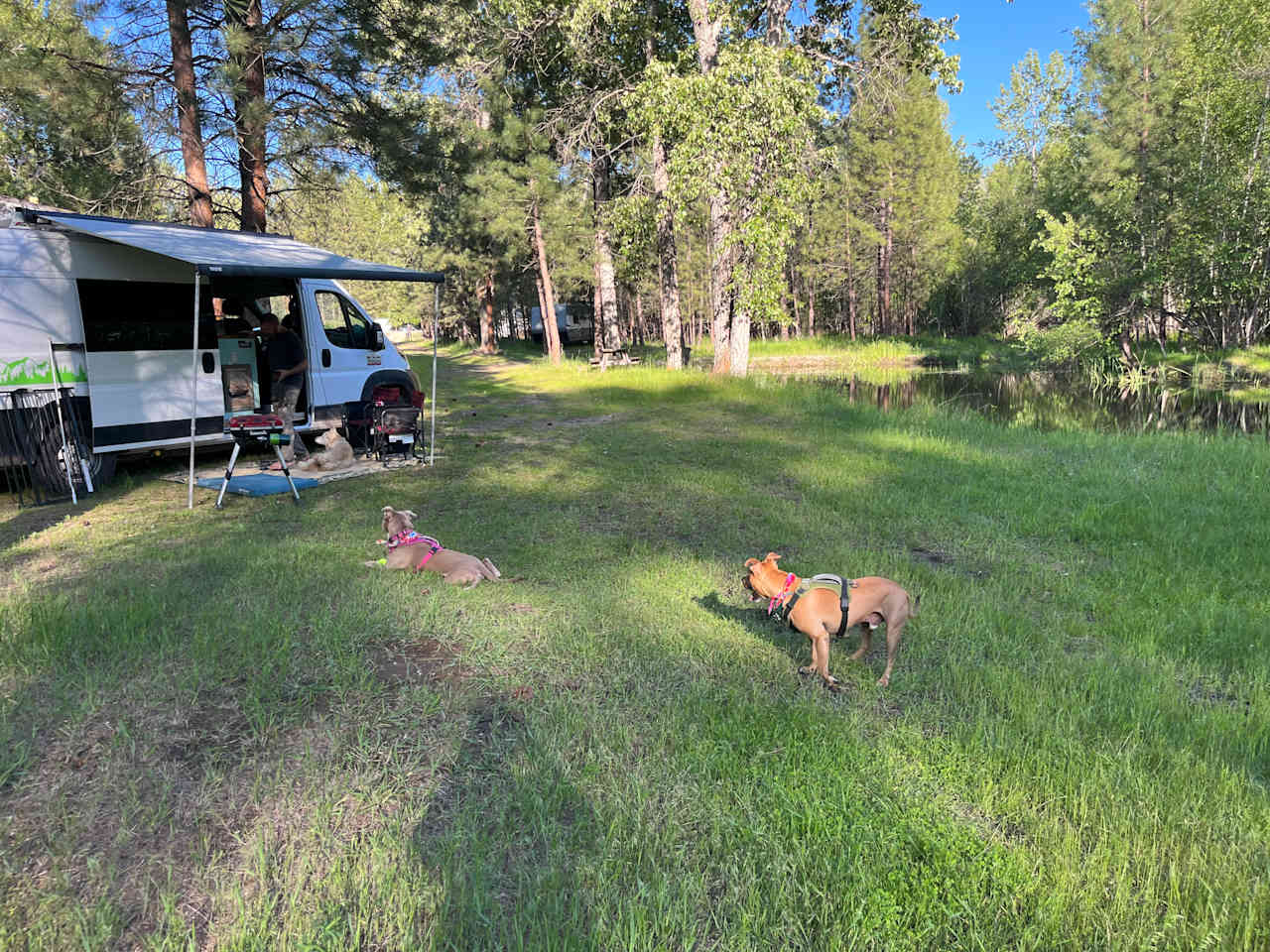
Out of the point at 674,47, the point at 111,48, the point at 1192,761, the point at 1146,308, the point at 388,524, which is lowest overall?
the point at 1192,761

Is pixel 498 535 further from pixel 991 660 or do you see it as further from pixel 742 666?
pixel 991 660

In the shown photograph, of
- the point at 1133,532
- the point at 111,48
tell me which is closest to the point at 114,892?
the point at 1133,532

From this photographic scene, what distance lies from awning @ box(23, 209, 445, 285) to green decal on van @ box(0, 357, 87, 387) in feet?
4.64

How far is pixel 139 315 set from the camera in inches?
308

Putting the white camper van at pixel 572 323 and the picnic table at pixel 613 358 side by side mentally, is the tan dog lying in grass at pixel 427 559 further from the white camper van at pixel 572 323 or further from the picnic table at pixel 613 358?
the white camper van at pixel 572 323

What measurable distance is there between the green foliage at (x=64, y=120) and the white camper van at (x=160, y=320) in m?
3.41

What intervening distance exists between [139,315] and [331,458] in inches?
100

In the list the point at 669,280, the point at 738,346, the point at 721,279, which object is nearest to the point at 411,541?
the point at 738,346

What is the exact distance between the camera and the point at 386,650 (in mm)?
3691

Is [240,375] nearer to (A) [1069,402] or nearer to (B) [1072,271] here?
(A) [1069,402]

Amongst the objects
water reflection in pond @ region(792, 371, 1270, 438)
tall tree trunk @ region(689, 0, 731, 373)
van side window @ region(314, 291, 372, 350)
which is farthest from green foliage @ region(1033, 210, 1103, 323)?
van side window @ region(314, 291, 372, 350)

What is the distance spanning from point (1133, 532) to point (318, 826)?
21.2 ft

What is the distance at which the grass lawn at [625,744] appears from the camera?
2.04 metres

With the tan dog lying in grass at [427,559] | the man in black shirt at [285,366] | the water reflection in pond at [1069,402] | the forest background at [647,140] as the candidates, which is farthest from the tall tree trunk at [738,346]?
the tan dog lying in grass at [427,559]
